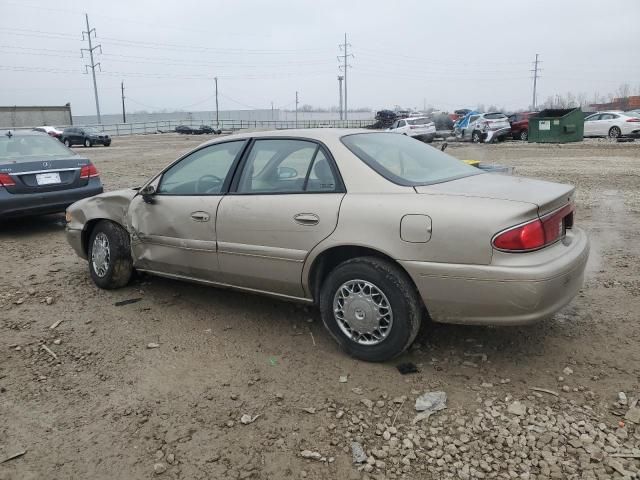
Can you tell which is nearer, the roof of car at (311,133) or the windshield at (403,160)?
the windshield at (403,160)

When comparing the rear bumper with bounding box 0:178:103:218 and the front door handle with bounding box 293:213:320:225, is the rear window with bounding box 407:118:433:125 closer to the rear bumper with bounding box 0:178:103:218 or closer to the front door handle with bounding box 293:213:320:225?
the rear bumper with bounding box 0:178:103:218

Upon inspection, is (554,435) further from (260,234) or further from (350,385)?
(260,234)

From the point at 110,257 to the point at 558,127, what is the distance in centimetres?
2295

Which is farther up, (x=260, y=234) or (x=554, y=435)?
(x=260, y=234)

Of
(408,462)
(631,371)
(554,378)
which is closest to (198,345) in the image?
(408,462)

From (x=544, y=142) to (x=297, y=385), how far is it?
23.8 metres

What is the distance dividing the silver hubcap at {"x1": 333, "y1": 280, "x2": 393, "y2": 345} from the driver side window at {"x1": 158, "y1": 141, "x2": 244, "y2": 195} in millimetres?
1347

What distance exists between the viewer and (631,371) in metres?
3.21

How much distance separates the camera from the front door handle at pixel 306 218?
347 centimetres

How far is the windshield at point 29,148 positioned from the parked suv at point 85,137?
28.6 meters

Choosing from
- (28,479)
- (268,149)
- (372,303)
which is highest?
(268,149)

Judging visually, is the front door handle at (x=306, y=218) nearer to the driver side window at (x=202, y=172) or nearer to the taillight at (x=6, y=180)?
the driver side window at (x=202, y=172)

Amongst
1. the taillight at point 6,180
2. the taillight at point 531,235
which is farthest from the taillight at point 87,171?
the taillight at point 531,235

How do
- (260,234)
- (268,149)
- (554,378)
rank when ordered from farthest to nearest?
(268,149), (260,234), (554,378)
